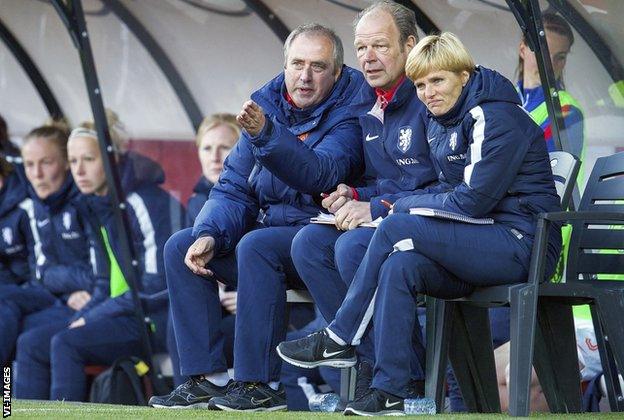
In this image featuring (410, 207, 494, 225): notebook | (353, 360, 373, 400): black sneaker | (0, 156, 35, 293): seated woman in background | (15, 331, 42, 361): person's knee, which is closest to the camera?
(410, 207, 494, 225): notebook

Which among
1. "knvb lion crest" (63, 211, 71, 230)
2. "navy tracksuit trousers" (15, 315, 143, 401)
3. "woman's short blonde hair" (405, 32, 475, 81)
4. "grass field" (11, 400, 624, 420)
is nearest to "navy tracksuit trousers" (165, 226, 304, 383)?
"grass field" (11, 400, 624, 420)

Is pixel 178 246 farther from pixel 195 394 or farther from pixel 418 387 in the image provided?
pixel 418 387

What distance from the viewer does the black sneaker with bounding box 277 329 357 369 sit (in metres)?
4.56

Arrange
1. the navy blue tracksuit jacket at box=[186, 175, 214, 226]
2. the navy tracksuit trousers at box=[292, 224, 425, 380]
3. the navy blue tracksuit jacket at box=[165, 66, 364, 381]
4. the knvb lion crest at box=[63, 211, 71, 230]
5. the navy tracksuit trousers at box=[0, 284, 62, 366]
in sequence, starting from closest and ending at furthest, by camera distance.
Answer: the navy tracksuit trousers at box=[292, 224, 425, 380] → the navy blue tracksuit jacket at box=[165, 66, 364, 381] → the navy blue tracksuit jacket at box=[186, 175, 214, 226] → the navy tracksuit trousers at box=[0, 284, 62, 366] → the knvb lion crest at box=[63, 211, 71, 230]

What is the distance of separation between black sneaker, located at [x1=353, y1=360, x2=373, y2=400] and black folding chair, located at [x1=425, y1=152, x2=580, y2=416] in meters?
0.20

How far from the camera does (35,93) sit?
902 centimetres

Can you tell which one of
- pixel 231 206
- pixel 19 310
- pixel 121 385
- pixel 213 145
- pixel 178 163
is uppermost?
pixel 213 145

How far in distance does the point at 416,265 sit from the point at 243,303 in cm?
88

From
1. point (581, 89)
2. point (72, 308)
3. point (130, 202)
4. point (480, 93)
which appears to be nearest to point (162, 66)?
point (130, 202)

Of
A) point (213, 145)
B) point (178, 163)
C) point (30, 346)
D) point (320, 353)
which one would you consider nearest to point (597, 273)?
point (320, 353)

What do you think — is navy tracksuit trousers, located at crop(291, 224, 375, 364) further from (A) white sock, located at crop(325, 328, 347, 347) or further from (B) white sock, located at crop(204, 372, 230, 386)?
(B) white sock, located at crop(204, 372, 230, 386)

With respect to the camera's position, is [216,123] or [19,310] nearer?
[216,123]

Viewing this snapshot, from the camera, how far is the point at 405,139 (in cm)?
505

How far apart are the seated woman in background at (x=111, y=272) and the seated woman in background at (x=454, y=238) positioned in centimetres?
364
